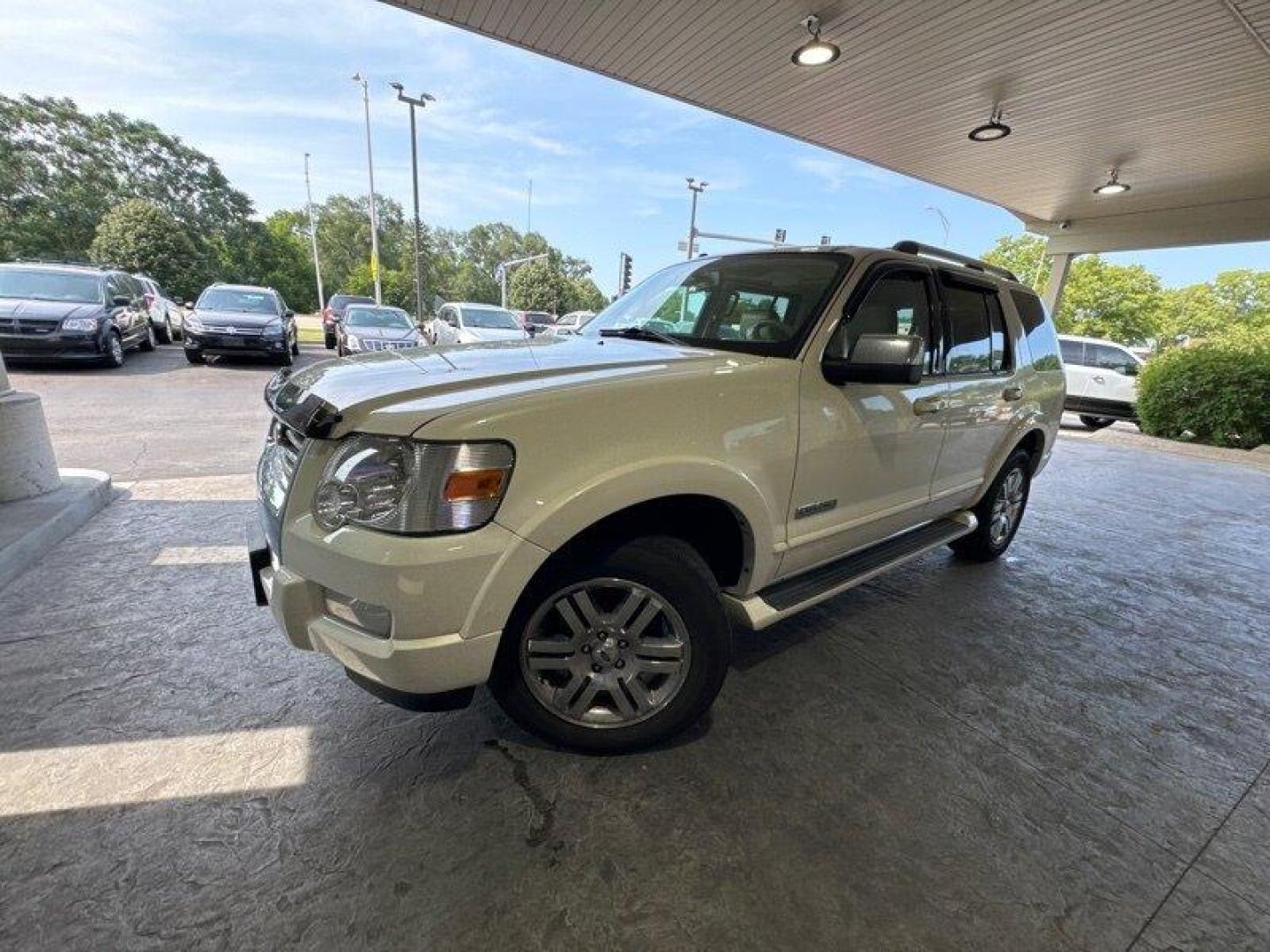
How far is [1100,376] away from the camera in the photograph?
12578mm

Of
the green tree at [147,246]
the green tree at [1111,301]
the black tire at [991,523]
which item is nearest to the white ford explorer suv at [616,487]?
the black tire at [991,523]

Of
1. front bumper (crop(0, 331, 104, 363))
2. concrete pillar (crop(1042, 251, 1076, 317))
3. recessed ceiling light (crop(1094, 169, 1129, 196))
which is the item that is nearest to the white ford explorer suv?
recessed ceiling light (crop(1094, 169, 1129, 196))

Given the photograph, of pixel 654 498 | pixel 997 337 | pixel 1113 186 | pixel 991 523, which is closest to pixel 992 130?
pixel 1113 186

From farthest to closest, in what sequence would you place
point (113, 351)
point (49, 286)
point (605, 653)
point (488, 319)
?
point (488, 319)
point (113, 351)
point (49, 286)
point (605, 653)

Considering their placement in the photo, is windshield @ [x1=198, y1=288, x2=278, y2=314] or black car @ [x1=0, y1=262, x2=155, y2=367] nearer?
black car @ [x1=0, y1=262, x2=155, y2=367]

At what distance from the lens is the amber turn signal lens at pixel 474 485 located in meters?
1.52

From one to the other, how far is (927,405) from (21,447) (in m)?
5.34

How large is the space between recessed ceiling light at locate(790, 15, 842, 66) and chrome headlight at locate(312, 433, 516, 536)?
20.0 ft

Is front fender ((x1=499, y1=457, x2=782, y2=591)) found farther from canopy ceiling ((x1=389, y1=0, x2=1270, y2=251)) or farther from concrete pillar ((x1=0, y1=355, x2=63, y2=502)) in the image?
canopy ceiling ((x1=389, y1=0, x2=1270, y2=251))

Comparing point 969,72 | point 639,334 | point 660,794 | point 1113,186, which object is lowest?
point 660,794

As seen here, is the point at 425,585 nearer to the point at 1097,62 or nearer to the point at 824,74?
the point at 824,74

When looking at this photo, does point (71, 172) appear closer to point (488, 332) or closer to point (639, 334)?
point (488, 332)

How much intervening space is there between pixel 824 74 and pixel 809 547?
6662 mm

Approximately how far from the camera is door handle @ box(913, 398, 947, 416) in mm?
2699
